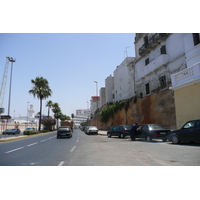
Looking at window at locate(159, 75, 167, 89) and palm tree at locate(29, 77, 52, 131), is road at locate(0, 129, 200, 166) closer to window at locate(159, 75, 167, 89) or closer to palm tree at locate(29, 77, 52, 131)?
window at locate(159, 75, 167, 89)

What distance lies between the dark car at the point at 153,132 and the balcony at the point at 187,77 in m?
4.49

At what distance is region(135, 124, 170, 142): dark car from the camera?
1486cm

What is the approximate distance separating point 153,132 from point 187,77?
585 cm

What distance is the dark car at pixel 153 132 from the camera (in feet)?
48.8

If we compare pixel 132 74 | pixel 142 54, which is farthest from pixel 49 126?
pixel 142 54

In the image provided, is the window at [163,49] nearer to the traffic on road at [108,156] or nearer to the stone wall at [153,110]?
the stone wall at [153,110]

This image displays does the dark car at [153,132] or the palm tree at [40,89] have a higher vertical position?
the palm tree at [40,89]

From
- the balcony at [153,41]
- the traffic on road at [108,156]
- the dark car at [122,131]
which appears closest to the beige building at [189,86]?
the traffic on road at [108,156]

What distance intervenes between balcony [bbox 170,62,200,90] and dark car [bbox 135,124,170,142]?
14.7ft

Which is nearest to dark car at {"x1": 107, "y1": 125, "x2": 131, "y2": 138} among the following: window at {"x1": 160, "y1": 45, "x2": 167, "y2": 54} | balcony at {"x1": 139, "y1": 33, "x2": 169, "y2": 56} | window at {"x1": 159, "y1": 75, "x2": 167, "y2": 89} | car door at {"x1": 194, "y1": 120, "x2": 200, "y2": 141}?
window at {"x1": 159, "y1": 75, "x2": 167, "y2": 89}

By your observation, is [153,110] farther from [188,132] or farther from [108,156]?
[108,156]

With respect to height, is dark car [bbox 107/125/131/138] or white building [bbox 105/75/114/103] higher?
white building [bbox 105/75/114/103]

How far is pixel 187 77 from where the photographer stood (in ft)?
52.3
